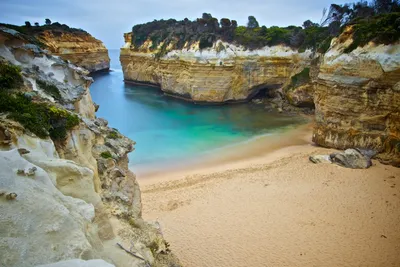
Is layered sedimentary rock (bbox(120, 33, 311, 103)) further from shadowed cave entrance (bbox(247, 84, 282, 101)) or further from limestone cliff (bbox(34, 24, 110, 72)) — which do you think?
limestone cliff (bbox(34, 24, 110, 72))

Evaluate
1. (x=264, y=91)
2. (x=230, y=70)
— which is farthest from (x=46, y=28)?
(x=264, y=91)

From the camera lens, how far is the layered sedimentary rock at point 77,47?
5002cm

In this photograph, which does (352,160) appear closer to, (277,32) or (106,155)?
(106,155)

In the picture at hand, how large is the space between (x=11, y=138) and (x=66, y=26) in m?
66.2

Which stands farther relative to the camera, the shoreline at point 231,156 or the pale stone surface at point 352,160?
the shoreline at point 231,156

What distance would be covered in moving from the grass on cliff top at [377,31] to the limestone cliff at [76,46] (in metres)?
44.8

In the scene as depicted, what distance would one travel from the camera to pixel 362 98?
16.0m

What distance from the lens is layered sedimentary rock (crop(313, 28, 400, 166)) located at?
1484 cm

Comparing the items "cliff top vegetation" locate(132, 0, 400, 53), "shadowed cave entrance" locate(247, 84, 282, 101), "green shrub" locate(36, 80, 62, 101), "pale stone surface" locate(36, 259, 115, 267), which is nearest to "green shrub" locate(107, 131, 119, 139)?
"green shrub" locate(36, 80, 62, 101)

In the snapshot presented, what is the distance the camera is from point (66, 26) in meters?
60.0

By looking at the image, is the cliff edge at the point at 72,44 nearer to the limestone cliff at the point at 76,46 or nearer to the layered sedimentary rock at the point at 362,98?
the limestone cliff at the point at 76,46

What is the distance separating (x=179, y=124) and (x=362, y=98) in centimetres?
1718

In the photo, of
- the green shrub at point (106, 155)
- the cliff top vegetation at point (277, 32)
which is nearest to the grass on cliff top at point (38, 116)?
the green shrub at point (106, 155)

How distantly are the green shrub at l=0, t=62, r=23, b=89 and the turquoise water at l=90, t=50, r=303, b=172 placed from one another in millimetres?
13140
